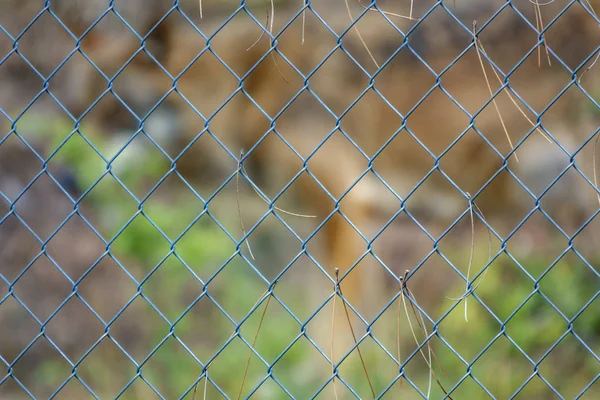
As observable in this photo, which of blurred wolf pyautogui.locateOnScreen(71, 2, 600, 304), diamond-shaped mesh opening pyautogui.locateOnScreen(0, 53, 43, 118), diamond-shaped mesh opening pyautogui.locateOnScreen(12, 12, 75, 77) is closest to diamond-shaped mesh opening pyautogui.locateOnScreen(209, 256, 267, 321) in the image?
blurred wolf pyautogui.locateOnScreen(71, 2, 600, 304)

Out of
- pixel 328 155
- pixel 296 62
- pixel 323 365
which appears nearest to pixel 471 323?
pixel 323 365

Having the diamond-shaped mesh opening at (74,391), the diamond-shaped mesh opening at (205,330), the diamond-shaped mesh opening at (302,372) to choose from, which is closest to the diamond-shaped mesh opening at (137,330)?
the diamond-shaped mesh opening at (205,330)

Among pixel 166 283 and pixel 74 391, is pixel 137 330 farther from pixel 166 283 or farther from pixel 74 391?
pixel 166 283

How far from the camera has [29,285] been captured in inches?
205

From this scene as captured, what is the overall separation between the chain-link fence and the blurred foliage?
1 cm

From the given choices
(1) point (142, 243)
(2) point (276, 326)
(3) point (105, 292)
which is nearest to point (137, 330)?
(3) point (105, 292)

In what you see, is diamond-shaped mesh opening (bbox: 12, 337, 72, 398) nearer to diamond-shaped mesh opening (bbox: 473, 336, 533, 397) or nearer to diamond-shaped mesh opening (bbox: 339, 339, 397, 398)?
diamond-shaped mesh opening (bbox: 339, 339, 397, 398)

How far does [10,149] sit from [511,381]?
3.36 metres

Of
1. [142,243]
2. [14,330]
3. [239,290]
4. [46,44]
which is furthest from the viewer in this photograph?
[14,330]

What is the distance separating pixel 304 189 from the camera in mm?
4832

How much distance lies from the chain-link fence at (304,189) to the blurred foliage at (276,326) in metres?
0.01

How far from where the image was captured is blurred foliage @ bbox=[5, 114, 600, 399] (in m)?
3.93

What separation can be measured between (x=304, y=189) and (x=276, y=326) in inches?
32.1

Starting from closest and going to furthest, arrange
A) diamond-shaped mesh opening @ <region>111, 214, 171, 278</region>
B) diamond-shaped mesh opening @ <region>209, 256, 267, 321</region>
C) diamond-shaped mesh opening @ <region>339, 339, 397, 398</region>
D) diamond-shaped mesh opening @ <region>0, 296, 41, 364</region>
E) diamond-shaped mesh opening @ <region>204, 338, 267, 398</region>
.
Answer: diamond-shaped mesh opening @ <region>111, 214, 171, 278</region>, diamond-shaped mesh opening @ <region>204, 338, 267, 398</region>, diamond-shaped mesh opening @ <region>339, 339, 397, 398</region>, diamond-shaped mesh opening @ <region>209, 256, 267, 321</region>, diamond-shaped mesh opening @ <region>0, 296, 41, 364</region>
